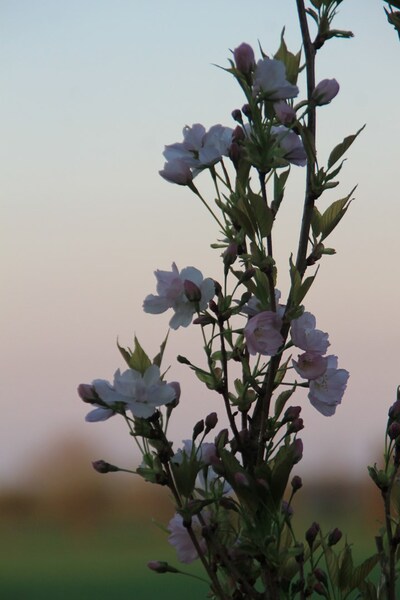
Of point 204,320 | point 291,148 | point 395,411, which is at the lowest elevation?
point 395,411

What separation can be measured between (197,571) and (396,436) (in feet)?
12.2

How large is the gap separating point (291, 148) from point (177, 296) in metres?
0.26

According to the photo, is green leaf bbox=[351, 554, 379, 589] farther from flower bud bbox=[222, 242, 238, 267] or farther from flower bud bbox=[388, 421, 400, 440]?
flower bud bbox=[222, 242, 238, 267]

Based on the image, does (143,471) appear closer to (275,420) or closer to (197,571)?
(275,420)

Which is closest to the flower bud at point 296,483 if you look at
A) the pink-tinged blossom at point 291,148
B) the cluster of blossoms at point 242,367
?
the cluster of blossoms at point 242,367

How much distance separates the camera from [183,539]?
1244 mm

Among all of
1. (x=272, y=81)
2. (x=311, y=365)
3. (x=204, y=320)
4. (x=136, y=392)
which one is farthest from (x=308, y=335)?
(x=272, y=81)

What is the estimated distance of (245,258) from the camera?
1188 mm

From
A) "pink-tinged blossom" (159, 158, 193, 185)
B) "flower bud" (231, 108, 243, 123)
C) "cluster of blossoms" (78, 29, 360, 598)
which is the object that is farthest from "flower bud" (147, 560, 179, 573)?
"flower bud" (231, 108, 243, 123)

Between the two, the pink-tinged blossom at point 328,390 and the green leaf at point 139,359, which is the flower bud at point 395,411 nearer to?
the pink-tinged blossom at point 328,390

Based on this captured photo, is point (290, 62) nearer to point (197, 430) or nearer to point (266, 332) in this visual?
point (266, 332)

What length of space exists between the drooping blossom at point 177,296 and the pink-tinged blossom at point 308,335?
12cm

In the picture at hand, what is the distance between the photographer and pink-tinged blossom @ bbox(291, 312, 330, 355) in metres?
1.19

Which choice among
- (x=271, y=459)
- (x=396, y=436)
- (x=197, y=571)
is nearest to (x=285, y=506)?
(x=271, y=459)
